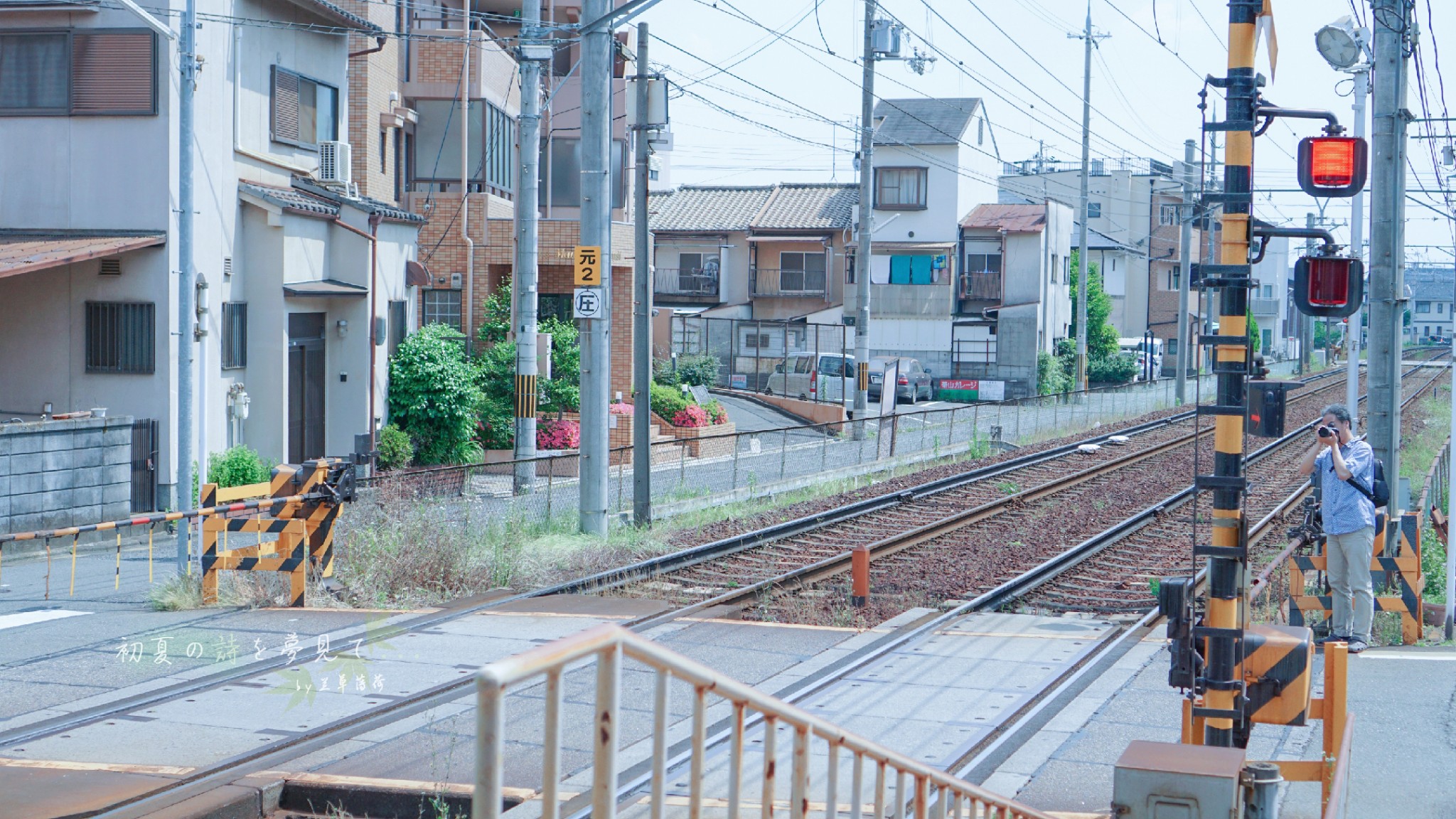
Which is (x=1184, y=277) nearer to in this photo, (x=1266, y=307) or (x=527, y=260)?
(x=527, y=260)

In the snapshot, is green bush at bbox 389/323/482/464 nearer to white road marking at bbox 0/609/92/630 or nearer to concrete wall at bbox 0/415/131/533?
concrete wall at bbox 0/415/131/533

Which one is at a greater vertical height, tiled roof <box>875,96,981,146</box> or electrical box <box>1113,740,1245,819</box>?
tiled roof <box>875,96,981,146</box>

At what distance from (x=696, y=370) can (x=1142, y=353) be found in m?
31.5

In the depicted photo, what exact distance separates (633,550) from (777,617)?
3.29m

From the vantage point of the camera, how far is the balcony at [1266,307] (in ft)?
285

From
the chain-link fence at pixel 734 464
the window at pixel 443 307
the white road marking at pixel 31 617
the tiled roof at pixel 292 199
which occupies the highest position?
the tiled roof at pixel 292 199

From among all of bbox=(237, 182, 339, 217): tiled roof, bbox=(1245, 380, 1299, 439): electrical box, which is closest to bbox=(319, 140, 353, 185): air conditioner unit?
bbox=(237, 182, 339, 217): tiled roof

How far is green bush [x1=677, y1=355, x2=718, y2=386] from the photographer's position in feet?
124

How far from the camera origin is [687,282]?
2082 inches

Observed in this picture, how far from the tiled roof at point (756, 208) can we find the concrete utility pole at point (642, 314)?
34582 mm

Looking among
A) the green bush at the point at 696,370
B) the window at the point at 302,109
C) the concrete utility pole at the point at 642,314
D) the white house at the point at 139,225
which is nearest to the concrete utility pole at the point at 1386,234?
the concrete utility pole at the point at 642,314

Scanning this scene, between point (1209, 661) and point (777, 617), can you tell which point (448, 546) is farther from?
point (1209, 661)

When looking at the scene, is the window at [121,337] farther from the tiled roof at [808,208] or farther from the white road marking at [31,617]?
the tiled roof at [808,208]

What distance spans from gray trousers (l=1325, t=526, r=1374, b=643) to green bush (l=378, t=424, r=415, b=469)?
1540 centimetres
